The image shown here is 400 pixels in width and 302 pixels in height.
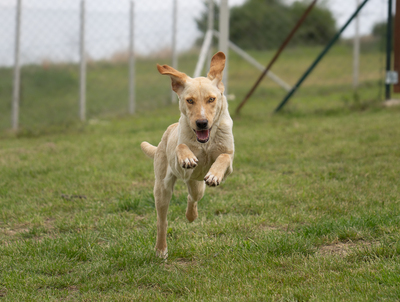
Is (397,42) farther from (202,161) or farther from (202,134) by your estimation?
(202,134)

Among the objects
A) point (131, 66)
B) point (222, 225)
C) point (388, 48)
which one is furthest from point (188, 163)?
point (131, 66)

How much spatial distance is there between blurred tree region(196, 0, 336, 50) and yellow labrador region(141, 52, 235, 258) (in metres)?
10.2

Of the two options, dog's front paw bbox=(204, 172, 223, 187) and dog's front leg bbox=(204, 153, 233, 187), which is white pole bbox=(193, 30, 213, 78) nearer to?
dog's front leg bbox=(204, 153, 233, 187)

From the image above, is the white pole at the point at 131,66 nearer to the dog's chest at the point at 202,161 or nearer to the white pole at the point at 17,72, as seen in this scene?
the white pole at the point at 17,72

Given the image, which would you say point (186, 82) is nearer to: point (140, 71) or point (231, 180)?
point (231, 180)

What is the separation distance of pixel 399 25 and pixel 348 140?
3834 mm

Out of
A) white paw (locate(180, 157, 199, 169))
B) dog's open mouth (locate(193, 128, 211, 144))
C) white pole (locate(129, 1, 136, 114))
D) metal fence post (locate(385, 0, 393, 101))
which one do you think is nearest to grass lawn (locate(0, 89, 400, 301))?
white paw (locate(180, 157, 199, 169))

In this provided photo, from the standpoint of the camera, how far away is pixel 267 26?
13.7m

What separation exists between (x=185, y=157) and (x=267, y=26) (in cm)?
1169

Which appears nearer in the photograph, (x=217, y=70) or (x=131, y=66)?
(x=217, y=70)

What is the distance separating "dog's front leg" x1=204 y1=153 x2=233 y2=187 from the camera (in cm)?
270

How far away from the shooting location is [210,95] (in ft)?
9.64

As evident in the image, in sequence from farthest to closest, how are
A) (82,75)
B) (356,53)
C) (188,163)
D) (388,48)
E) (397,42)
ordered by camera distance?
1. (356,53)
2. (82,75)
3. (397,42)
4. (388,48)
5. (188,163)

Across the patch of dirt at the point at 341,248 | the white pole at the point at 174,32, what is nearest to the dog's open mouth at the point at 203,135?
the patch of dirt at the point at 341,248
